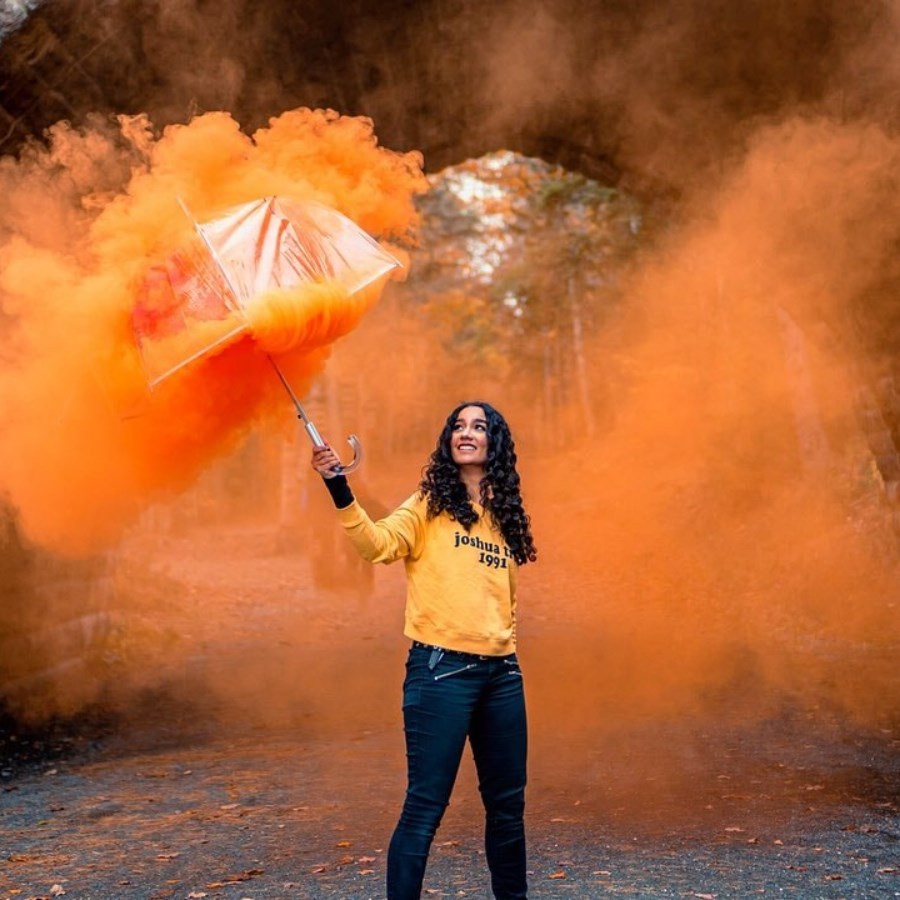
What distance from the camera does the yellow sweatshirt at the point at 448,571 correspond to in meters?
3.69

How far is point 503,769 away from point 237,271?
2.44m

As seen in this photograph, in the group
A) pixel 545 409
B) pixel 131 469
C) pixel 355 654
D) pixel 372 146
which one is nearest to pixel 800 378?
pixel 355 654

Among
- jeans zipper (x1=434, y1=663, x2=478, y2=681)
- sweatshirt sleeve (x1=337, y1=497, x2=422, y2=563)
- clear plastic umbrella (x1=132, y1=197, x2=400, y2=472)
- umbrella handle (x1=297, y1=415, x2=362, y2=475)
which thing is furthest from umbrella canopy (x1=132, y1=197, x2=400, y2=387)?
jeans zipper (x1=434, y1=663, x2=478, y2=681)

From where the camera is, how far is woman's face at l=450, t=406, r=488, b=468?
13.0ft

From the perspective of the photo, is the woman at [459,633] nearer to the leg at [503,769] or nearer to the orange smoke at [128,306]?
the leg at [503,769]

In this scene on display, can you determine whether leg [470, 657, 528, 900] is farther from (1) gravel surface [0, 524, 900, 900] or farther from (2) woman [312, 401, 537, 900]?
(1) gravel surface [0, 524, 900, 900]

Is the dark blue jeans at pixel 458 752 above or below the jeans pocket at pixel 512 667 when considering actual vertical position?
below

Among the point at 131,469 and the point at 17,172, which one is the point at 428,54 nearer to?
the point at 17,172

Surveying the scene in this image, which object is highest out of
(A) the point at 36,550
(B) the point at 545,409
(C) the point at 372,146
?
(B) the point at 545,409

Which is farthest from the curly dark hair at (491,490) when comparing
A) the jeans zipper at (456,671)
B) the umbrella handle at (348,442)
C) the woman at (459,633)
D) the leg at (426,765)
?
the leg at (426,765)

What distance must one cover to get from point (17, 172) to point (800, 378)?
38.2 ft

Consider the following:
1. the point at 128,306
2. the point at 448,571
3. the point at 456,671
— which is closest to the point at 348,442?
the point at 448,571

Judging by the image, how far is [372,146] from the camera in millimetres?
7125

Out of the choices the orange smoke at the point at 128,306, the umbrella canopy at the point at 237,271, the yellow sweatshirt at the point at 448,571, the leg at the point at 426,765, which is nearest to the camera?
the leg at the point at 426,765
